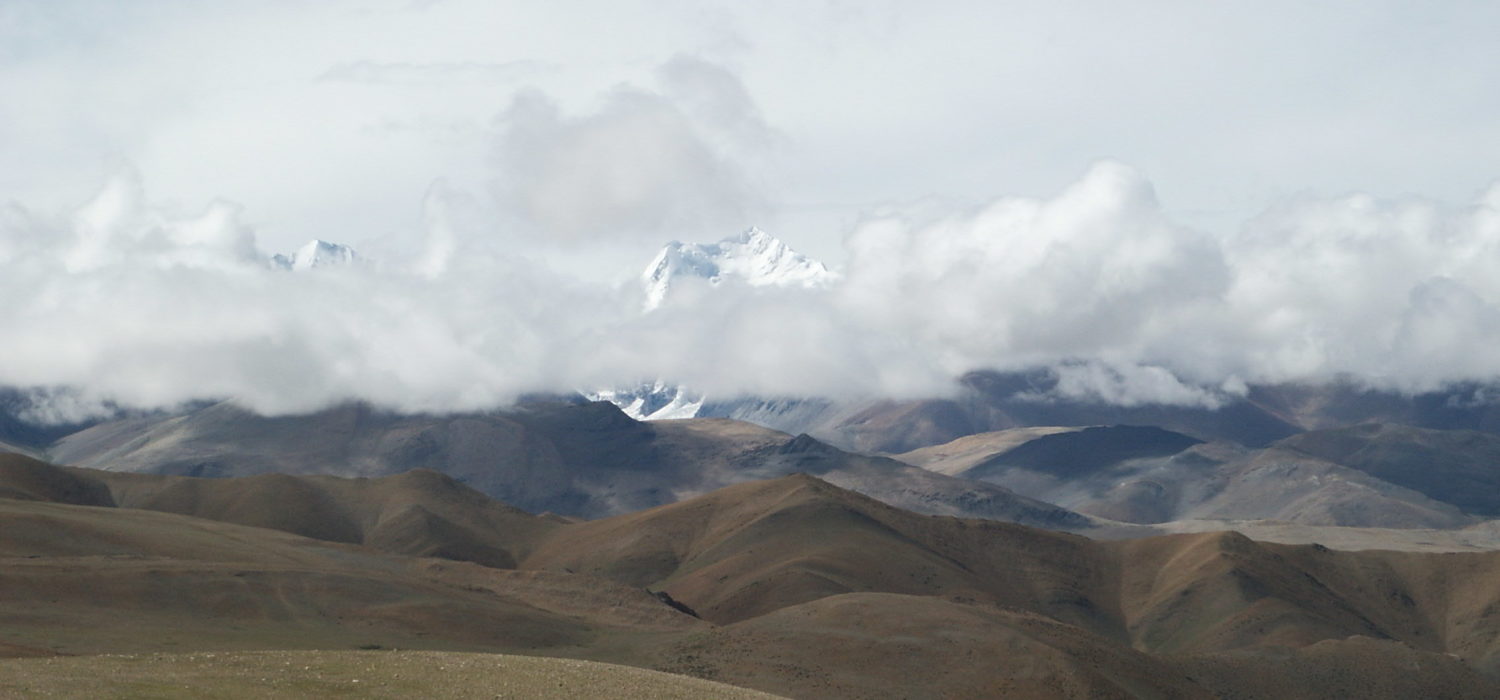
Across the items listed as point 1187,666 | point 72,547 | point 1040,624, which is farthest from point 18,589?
point 1187,666

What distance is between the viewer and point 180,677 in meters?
71.5

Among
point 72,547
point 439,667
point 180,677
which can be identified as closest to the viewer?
point 180,677

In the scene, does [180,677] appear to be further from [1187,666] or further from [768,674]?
[1187,666]

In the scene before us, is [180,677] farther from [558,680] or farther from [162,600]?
[162,600]

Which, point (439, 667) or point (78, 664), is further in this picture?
point (439, 667)

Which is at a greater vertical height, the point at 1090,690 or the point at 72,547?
the point at 72,547

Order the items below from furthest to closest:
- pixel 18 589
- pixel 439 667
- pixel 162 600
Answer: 1. pixel 162 600
2. pixel 18 589
3. pixel 439 667

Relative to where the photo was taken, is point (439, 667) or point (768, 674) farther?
point (768, 674)

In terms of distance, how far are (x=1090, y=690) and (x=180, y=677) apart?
95185mm

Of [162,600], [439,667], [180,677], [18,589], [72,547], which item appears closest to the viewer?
[180,677]

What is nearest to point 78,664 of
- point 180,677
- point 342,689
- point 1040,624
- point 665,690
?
point 180,677

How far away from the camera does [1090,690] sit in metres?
144

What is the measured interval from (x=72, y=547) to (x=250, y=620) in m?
38.5

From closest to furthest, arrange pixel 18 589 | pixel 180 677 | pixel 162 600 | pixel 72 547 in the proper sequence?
pixel 180 677 < pixel 18 589 < pixel 162 600 < pixel 72 547
